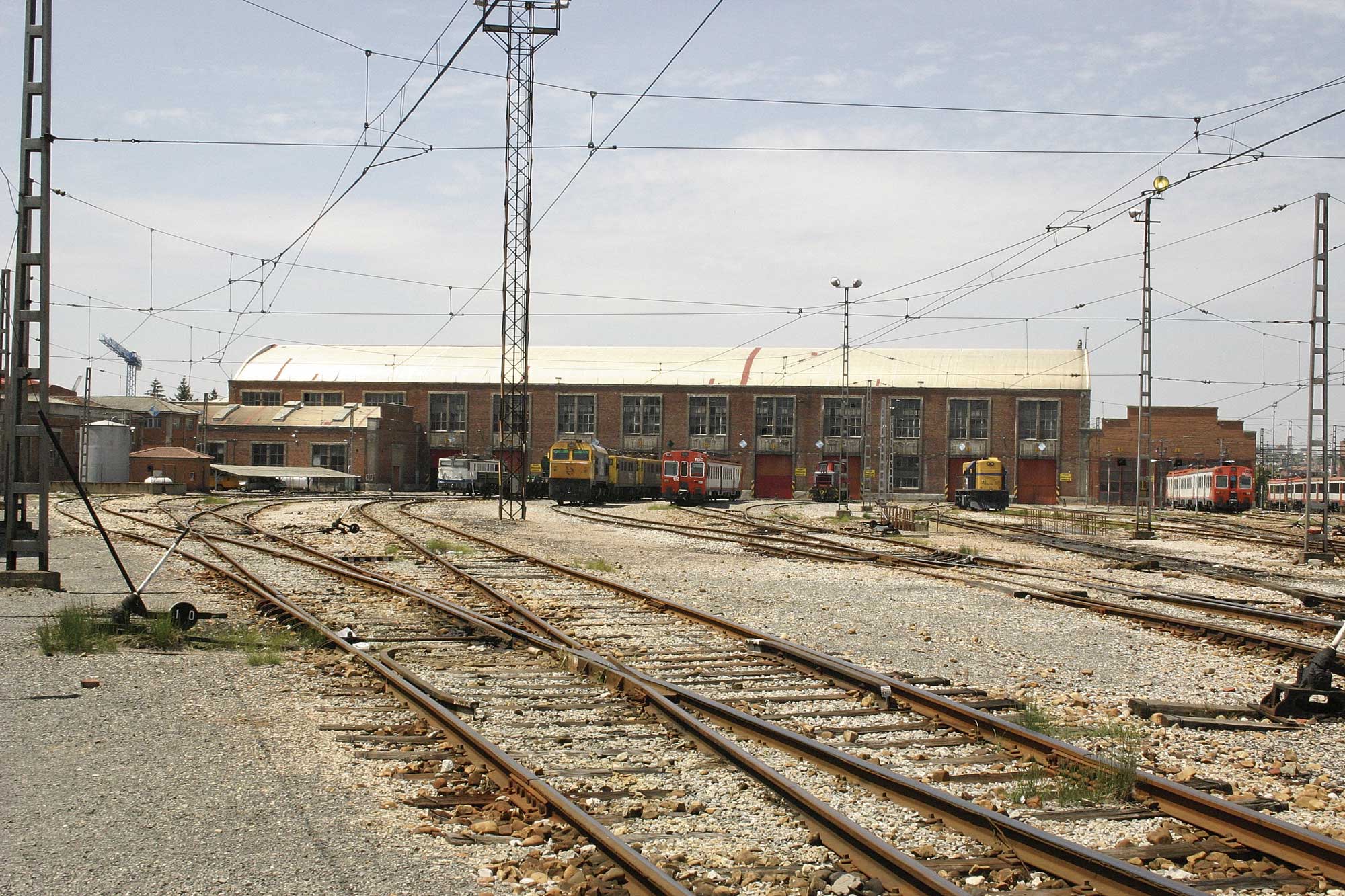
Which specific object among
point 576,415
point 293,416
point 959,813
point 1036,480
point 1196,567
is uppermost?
point 576,415

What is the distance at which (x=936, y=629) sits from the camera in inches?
515

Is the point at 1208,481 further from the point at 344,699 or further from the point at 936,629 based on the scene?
the point at 344,699

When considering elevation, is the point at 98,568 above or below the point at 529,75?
below

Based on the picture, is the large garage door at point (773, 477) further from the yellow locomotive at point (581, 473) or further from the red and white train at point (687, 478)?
the yellow locomotive at point (581, 473)

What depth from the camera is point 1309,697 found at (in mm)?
8586

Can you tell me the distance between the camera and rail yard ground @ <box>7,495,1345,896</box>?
5207 mm

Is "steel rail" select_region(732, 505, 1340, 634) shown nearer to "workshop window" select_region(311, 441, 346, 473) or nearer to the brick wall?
the brick wall

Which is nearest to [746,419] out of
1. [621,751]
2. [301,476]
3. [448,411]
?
[448,411]

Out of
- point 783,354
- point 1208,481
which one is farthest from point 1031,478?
point 783,354

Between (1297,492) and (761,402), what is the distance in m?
34.6

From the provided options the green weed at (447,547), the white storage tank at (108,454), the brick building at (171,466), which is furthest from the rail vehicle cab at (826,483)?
the green weed at (447,547)

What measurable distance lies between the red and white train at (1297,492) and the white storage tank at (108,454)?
68.7 m

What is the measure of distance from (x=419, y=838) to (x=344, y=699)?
3506 millimetres

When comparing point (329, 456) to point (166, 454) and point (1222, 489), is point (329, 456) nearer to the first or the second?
point (166, 454)
